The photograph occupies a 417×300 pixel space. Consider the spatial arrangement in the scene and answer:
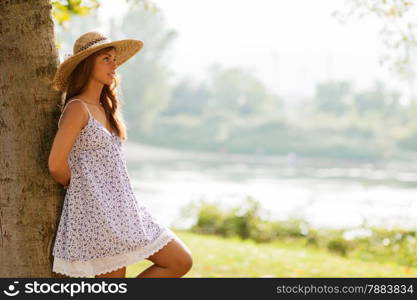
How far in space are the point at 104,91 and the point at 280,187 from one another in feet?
71.0

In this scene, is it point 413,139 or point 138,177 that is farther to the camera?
point 413,139

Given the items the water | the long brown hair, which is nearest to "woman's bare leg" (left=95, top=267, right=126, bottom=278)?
the long brown hair

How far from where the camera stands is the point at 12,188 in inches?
120

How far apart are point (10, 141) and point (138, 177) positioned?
25636mm

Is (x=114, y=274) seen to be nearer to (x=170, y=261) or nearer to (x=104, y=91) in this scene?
(x=170, y=261)

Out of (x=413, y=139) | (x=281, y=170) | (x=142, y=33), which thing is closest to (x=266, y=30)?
(x=142, y=33)

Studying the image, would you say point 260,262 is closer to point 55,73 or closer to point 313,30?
point 55,73

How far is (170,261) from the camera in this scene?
295 cm

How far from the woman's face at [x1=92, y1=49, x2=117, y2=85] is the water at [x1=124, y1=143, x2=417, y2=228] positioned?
7.23 m

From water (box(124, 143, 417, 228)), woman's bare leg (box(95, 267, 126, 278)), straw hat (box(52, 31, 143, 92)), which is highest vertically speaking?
straw hat (box(52, 31, 143, 92))

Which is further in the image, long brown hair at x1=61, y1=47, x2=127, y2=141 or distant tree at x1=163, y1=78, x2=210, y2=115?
distant tree at x1=163, y1=78, x2=210, y2=115

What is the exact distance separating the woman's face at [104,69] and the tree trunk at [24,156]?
0.26 m

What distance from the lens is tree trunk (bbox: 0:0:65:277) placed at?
10.0ft

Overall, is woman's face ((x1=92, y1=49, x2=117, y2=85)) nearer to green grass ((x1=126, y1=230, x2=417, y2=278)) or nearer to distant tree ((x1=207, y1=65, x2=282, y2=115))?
green grass ((x1=126, y1=230, x2=417, y2=278))
